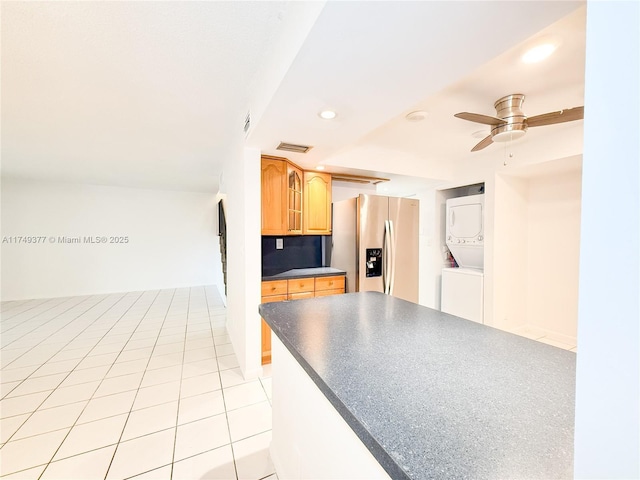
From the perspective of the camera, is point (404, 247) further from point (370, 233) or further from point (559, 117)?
point (559, 117)

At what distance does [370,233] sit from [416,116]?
1296mm

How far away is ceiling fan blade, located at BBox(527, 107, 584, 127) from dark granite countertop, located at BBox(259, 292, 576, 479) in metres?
1.61

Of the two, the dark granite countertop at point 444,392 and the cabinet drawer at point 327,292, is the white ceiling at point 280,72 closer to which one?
the dark granite countertop at point 444,392

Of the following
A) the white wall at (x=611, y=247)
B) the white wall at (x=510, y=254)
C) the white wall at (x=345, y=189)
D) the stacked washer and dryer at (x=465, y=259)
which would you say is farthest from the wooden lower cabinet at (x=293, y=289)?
the white wall at (x=611, y=247)

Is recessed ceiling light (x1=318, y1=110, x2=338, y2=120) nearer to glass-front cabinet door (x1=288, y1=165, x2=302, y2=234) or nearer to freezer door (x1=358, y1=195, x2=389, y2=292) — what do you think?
glass-front cabinet door (x1=288, y1=165, x2=302, y2=234)

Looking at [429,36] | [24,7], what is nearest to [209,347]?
[24,7]

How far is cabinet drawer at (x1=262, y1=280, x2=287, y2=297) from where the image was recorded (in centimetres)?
267

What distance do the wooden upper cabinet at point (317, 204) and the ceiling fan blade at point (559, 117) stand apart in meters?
1.99

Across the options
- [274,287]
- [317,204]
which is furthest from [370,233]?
[274,287]

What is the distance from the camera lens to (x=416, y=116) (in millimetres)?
2369

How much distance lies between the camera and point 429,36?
104 centimetres

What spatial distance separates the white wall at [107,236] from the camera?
5191 millimetres

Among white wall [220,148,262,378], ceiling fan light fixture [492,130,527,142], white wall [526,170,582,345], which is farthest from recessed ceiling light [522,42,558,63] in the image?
white wall [526,170,582,345]

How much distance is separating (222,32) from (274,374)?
1.84 m
